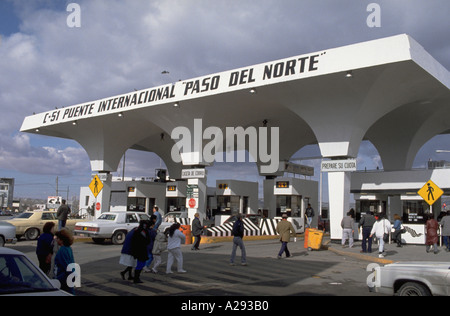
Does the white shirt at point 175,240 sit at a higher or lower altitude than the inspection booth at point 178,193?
lower

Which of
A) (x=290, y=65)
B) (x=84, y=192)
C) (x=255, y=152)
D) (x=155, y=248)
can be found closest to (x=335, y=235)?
(x=290, y=65)

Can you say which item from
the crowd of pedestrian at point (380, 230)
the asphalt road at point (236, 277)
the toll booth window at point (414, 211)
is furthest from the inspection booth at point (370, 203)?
the asphalt road at point (236, 277)

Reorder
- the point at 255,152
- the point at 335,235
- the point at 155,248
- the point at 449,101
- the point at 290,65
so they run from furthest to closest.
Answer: the point at 255,152
the point at 449,101
the point at 335,235
the point at 290,65
the point at 155,248

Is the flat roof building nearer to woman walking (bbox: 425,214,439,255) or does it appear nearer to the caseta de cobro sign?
the caseta de cobro sign

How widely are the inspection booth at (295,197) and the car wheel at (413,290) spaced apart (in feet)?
60.4

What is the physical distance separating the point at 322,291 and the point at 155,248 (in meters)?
4.83

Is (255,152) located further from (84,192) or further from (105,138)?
(84,192)

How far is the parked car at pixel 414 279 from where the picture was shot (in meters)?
6.57

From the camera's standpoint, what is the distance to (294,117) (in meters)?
26.9

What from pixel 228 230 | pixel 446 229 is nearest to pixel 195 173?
pixel 228 230

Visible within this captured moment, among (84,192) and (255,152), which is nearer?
(255,152)

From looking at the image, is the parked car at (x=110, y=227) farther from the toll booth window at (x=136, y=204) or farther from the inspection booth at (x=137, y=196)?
the toll booth window at (x=136, y=204)

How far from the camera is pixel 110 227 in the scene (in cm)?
1923

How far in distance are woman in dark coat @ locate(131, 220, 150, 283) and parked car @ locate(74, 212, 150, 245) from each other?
984cm
